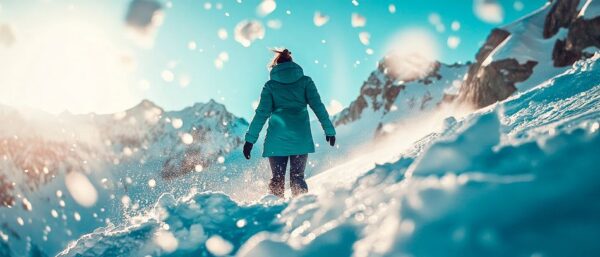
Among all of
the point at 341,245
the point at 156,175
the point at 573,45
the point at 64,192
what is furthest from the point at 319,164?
the point at 64,192

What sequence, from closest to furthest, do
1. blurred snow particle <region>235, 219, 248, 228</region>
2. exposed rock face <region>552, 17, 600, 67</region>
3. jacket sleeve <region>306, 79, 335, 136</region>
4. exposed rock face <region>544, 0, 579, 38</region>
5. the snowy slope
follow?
the snowy slope
blurred snow particle <region>235, 219, 248, 228</region>
jacket sleeve <region>306, 79, 335, 136</region>
exposed rock face <region>552, 17, 600, 67</region>
exposed rock face <region>544, 0, 579, 38</region>

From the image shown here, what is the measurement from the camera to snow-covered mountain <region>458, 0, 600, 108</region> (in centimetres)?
2861

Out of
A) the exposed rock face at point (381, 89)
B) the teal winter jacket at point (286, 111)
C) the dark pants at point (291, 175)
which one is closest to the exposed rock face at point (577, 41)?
the teal winter jacket at point (286, 111)

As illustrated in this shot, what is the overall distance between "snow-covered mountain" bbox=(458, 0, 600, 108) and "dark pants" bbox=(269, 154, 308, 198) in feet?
98.0

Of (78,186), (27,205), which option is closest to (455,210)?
(78,186)

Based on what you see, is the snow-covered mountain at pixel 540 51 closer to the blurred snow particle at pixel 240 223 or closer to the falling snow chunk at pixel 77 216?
the blurred snow particle at pixel 240 223

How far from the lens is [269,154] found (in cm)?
490

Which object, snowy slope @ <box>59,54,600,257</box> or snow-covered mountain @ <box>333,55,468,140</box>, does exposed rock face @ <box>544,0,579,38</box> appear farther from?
snowy slope @ <box>59,54,600,257</box>

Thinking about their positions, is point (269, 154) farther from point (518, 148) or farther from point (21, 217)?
point (21, 217)

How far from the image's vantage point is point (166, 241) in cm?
233

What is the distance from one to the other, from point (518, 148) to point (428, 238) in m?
0.58

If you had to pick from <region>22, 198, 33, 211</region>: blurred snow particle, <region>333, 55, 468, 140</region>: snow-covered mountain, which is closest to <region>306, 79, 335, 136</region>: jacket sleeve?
<region>333, 55, 468, 140</region>: snow-covered mountain

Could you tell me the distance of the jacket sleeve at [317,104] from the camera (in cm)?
489

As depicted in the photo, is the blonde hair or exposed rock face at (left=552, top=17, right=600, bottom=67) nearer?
the blonde hair
